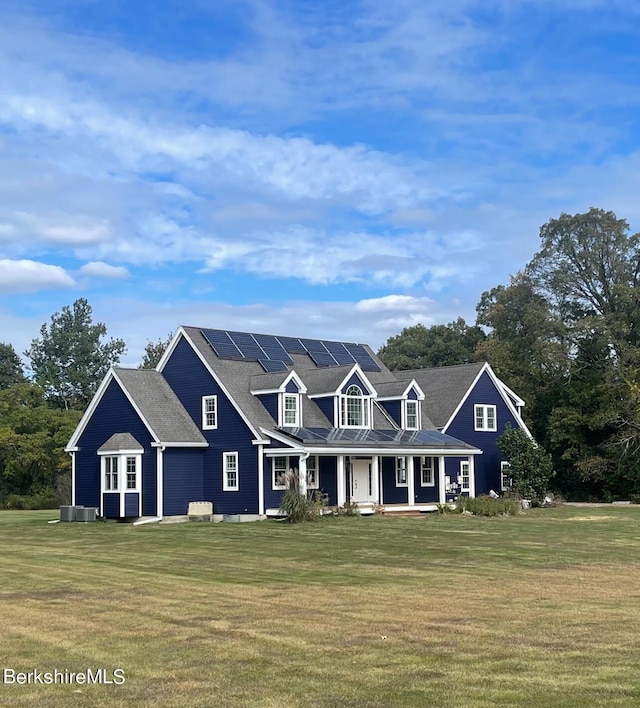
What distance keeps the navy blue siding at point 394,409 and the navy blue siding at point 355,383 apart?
250cm

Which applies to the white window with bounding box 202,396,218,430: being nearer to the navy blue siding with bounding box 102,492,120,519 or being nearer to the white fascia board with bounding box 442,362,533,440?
the navy blue siding with bounding box 102,492,120,519

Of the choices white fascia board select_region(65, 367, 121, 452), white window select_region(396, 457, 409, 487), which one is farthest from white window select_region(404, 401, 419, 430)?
white fascia board select_region(65, 367, 121, 452)

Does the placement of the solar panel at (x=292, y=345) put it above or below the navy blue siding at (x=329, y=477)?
above

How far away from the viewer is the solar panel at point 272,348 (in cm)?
4444

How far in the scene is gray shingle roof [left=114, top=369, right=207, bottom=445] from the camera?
39.4 m

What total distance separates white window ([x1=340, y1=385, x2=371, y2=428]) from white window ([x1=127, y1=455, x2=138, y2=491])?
889 cm

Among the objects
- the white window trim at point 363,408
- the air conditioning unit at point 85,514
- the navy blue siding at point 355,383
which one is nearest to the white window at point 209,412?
the white window trim at point 363,408

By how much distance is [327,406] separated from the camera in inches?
1640

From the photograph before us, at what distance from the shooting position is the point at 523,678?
9.06 m

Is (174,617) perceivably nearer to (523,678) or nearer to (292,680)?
(292,680)

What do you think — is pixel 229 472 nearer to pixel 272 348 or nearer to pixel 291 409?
pixel 291 409

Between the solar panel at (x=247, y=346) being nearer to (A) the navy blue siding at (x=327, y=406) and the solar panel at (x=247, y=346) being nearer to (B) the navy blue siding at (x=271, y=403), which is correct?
(B) the navy blue siding at (x=271, y=403)

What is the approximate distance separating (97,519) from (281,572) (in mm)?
23079
